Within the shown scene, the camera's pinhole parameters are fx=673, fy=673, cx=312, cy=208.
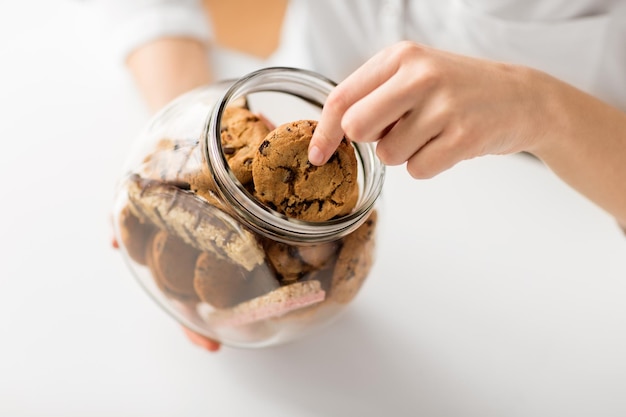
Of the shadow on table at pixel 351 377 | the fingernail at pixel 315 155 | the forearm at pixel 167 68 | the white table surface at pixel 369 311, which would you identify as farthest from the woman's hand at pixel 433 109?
the forearm at pixel 167 68

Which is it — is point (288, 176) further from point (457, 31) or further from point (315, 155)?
point (457, 31)

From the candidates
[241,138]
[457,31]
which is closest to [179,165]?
[241,138]

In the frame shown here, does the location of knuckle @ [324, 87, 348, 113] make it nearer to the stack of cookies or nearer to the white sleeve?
the stack of cookies

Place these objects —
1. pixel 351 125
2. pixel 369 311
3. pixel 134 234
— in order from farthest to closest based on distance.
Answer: pixel 369 311 → pixel 134 234 → pixel 351 125

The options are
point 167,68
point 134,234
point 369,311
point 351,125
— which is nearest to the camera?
point 351,125

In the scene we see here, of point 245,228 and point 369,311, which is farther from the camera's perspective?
point 369,311

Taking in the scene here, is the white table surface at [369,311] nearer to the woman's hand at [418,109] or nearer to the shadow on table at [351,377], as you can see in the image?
the shadow on table at [351,377]

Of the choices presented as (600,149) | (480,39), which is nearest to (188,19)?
(480,39)

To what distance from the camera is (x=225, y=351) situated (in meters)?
0.59

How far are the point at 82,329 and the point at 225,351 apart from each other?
0.13 meters

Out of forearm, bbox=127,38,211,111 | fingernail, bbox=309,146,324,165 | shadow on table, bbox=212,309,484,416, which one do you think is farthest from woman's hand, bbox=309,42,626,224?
forearm, bbox=127,38,211,111

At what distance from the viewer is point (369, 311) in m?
0.62

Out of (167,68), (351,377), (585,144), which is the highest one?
(167,68)

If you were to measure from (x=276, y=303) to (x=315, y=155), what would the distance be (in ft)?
0.37
